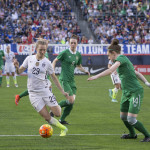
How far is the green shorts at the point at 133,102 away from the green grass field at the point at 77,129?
731 millimetres

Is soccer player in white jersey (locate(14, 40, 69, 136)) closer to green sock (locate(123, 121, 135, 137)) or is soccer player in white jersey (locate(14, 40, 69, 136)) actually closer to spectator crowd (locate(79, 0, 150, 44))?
green sock (locate(123, 121, 135, 137))

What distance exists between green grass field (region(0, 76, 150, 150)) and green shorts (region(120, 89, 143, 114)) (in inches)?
28.8

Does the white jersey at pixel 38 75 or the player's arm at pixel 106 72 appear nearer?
the player's arm at pixel 106 72

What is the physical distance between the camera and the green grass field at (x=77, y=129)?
908 cm

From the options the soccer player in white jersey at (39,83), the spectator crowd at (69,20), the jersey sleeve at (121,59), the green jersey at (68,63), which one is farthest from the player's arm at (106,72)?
the spectator crowd at (69,20)

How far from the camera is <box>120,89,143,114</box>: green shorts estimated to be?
364 inches

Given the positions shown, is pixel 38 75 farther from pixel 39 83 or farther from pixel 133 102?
pixel 133 102

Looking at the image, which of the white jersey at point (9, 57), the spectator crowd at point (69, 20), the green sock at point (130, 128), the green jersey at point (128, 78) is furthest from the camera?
the spectator crowd at point (69, 20)

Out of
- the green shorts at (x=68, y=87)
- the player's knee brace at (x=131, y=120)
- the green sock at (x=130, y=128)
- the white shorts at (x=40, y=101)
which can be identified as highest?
the white shorts at (x=40, y=101)

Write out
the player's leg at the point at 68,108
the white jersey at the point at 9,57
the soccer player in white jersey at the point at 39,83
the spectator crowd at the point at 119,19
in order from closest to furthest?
the soccer player in white jersey at the point at 39,83
the player's leg at the point at 68,108
the white jersey at the point at 9,57
the spectator crowd at the point at 119,19

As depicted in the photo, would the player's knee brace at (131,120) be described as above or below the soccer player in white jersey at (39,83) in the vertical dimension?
below

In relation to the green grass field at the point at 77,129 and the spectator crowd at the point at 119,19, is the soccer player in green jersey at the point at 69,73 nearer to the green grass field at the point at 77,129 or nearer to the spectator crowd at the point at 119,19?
the green grass field at the point at 77,129

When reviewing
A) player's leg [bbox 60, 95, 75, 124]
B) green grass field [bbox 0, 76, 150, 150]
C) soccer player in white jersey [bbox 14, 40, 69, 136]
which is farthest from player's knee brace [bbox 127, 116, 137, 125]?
player's leg [bbox 60, 95, 75, 124]

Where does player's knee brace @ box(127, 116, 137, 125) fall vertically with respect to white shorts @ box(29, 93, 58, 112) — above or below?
below
